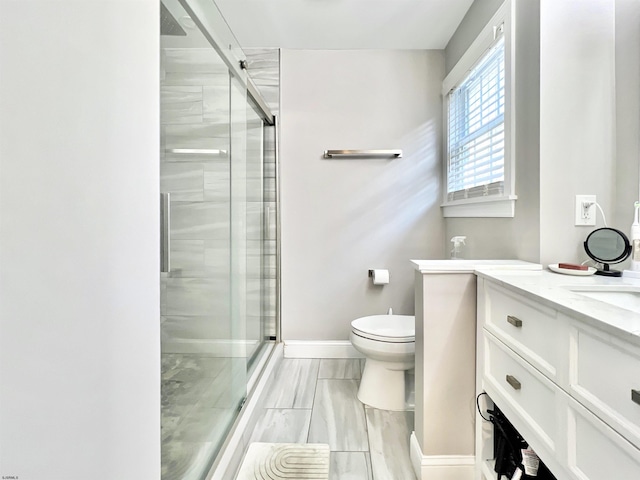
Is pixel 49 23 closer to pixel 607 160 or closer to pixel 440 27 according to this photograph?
pixel 607 160

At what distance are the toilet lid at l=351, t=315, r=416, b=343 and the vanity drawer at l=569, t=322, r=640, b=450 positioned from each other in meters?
1.07

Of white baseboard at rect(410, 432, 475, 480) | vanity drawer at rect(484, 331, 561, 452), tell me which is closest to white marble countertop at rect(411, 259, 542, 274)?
vanity drawer at rect(484, 331, 561, 452)

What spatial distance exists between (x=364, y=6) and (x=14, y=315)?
7.78 ft

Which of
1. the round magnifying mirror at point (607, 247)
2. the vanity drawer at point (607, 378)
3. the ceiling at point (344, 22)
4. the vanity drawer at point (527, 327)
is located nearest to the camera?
the vanity drawer at point (607, 378)

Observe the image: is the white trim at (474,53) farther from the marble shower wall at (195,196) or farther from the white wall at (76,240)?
the white wall at (76,240)

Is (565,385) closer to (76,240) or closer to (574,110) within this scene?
(76,240)

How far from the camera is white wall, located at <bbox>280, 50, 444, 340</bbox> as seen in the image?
260cm

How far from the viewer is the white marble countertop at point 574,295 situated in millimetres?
648

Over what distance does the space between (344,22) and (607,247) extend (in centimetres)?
199

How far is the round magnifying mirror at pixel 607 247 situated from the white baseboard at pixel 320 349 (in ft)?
5.62

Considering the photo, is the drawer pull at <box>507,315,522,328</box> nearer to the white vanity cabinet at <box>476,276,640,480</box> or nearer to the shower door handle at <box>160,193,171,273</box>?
the white vanity cabinet at <box>476,276,640,480</box>

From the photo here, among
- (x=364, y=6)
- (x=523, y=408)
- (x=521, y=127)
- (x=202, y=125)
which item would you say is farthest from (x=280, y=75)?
(x=523, y=408)

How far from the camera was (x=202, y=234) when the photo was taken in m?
1.36

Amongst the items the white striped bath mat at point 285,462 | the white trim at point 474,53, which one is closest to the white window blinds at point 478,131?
the white trim at point 474,53
